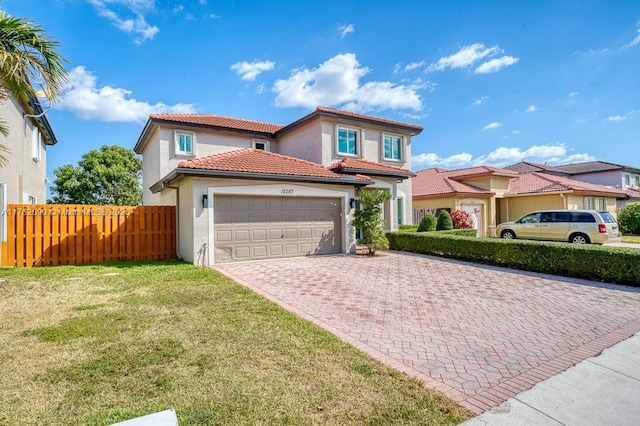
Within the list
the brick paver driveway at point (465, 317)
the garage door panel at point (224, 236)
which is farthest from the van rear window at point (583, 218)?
the garage door panel at point (224, 236)

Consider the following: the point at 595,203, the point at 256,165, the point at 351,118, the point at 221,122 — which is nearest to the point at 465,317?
the point at 256,165

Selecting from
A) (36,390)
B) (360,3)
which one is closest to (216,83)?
(360,3)

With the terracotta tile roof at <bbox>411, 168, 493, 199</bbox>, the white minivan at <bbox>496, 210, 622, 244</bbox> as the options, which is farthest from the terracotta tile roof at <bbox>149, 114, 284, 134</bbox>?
the white minivan at <bbox>496, 210, 622, 244</bbox>

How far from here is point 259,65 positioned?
1622cm

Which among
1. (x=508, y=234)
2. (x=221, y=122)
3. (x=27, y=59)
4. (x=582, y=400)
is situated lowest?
(x=582, y=400)

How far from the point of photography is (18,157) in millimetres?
12695

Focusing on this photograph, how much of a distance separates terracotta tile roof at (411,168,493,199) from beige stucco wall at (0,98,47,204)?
2177 cm

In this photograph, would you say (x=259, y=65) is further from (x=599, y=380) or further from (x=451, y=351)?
(x=599, y=380)

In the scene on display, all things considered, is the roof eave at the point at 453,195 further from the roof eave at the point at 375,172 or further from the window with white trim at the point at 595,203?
the window with white trim at the point at 595,203

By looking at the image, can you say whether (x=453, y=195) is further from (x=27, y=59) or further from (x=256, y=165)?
(x=27, y=59)

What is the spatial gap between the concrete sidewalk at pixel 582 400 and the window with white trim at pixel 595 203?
2594cm

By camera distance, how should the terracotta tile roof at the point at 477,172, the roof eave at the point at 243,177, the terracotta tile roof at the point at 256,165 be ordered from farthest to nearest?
the terracotta tile roof at the point at 477,172 → the terracotta tile roof at the point at 256,165 → the roof eave at the point at 243,177

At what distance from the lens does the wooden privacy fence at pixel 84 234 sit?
10.9 metres

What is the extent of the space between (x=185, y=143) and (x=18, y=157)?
670cm
